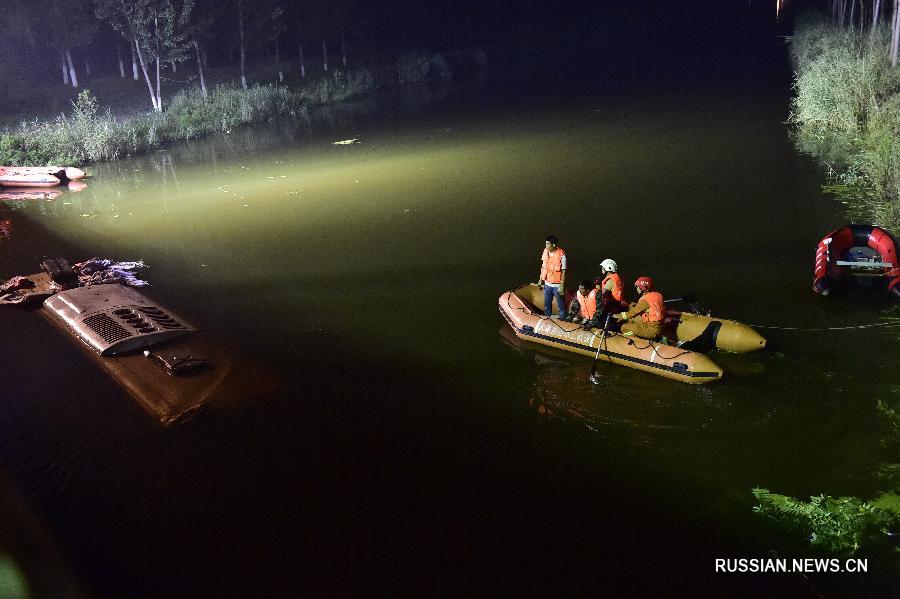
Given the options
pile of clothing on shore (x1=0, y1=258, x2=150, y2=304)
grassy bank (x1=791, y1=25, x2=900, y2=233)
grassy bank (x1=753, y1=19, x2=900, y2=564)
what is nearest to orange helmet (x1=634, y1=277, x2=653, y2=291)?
grassy bank (x1=753, y1=19, x2=900, y2=564)

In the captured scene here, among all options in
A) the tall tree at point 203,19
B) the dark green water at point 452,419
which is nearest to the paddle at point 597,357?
the dark green water at point 452,419

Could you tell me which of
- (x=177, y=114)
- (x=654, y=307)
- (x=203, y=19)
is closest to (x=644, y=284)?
(x=654, y=307)

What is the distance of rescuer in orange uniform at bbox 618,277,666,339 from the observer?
1027 centimetres

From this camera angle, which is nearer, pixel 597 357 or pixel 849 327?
pixel 597 357

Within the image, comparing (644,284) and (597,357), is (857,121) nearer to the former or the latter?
(644,284)

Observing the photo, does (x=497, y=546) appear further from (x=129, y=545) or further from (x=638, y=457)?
(x=129, y=545)

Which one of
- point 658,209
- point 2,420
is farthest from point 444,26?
point 2,420

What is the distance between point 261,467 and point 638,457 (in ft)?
15.6

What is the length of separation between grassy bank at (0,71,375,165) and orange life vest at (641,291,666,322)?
28.5 m

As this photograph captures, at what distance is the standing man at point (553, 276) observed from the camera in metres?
11.1

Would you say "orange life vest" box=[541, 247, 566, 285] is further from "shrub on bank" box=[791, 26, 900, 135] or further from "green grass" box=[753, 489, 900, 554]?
"shrub on bank" box=[791, 26, 900, 135]

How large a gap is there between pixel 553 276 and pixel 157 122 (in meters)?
31.0

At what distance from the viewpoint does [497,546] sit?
7.45m

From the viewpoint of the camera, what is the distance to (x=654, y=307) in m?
10.3
